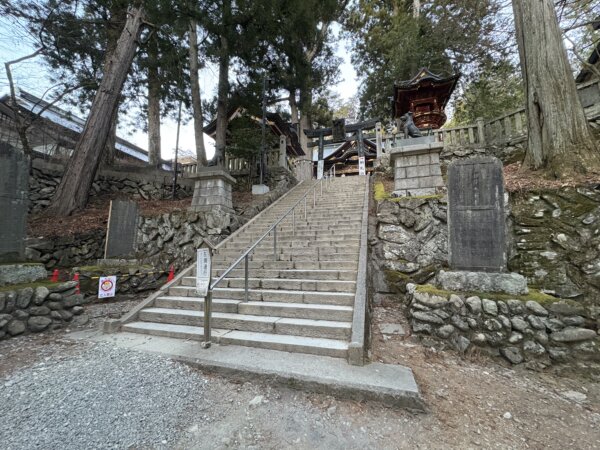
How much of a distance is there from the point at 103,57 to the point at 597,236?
1494 cm

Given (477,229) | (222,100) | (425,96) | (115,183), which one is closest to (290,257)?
(477,229)

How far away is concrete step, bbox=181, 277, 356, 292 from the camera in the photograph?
4090 mm

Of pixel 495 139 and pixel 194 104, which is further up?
pixel 194 104

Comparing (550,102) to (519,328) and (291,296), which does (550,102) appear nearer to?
(519,328)

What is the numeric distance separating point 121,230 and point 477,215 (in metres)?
7.44

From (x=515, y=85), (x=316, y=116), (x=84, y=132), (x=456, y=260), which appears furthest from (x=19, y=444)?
(x=316, y=116)

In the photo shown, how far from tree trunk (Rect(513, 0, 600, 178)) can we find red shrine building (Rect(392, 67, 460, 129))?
4596 millimetres

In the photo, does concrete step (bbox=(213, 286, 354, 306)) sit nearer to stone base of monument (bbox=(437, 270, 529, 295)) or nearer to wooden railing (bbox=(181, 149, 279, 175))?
stone base of monument (bbox=(437, 270, 529, 295))

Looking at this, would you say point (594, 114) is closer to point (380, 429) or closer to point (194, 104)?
point (380, 429)

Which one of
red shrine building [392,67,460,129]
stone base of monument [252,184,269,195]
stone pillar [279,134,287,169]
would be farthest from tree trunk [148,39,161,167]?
red shrine building [392,67,460,129]

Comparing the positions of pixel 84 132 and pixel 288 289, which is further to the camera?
pixel 84 132

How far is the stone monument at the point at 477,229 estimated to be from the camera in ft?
11.8

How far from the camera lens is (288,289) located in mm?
4383

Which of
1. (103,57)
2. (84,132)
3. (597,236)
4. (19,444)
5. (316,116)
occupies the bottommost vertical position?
(19,444)
